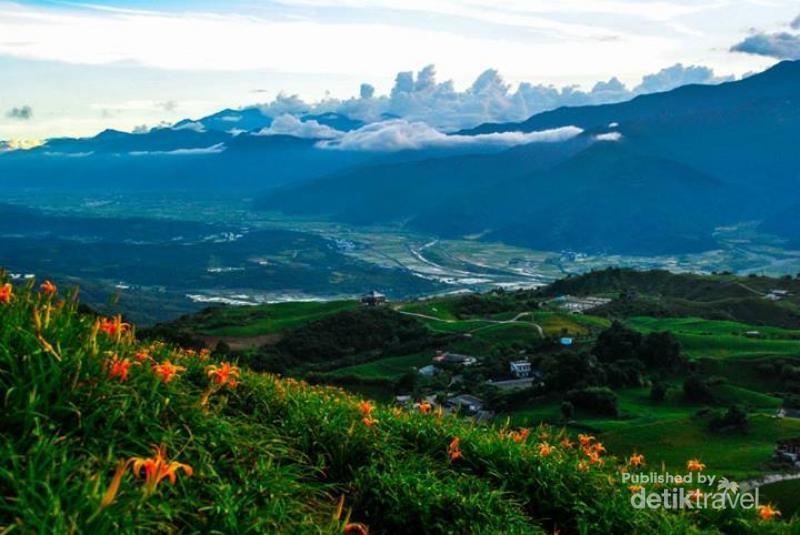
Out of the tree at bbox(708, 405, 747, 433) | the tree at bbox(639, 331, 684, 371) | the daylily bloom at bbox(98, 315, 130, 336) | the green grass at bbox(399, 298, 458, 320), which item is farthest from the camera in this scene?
the green grass at bbox(399, 298, 458, 320)

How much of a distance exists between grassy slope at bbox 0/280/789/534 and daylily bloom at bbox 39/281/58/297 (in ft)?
0.38

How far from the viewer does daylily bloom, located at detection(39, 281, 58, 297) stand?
7074mm

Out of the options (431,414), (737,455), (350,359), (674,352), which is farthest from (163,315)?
(431,414)

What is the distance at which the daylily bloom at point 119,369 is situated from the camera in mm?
5996

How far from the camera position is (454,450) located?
312 inches

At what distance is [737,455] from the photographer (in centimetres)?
3088

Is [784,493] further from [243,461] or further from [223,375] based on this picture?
[243,461]

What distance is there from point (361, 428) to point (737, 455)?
27.8 m

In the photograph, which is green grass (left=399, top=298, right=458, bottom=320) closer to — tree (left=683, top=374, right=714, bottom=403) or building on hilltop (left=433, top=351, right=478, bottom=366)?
building on hilltop (left=433, top=351, right=478, bottom=366)

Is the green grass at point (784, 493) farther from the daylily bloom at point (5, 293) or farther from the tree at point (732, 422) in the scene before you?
the daylily bloom at point (5, 293)

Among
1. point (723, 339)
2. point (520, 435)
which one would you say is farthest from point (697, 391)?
point (520, 435)

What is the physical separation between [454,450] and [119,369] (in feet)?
12.0

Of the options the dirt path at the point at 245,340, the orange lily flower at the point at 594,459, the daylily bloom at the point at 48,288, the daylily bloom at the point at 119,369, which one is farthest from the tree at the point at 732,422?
the dirt path at the point at 245,340

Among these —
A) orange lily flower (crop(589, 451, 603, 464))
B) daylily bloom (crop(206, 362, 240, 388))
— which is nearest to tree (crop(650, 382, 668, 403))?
orange lily flower (crop(589, 451, 603, 464))
